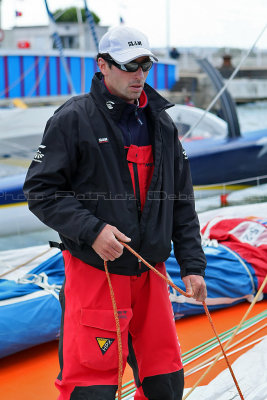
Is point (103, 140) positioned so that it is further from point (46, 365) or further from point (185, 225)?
point (46, 365)

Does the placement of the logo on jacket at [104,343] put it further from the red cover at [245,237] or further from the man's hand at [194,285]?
the red cover at [245,237]

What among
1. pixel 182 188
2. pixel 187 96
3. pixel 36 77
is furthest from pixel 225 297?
pixel 187 96

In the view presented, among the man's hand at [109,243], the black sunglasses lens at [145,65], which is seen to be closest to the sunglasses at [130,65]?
the black sunglasses lens at [145,65]

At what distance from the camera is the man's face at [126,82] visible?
192 cm

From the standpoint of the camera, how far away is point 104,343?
6.16ft

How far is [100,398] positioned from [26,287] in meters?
1.44

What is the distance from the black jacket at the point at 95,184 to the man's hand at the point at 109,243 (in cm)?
2

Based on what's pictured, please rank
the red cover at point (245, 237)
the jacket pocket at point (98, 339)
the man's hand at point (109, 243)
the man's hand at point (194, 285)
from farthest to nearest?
the red cover at point (245, 237), the man's hand at point (194, 285), the jacket pocket at point (98, 339), the man's hand at point (109, 243)

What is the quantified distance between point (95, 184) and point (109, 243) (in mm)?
233

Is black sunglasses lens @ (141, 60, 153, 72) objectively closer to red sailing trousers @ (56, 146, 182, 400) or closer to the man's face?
the man's face

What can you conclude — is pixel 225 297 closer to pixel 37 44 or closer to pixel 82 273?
pixel 82 273

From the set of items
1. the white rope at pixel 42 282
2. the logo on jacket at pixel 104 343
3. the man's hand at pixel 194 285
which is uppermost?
the man's hand at pixel 194 285

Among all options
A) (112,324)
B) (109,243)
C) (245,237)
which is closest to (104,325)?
(112,324)

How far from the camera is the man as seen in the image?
6.05 ft
